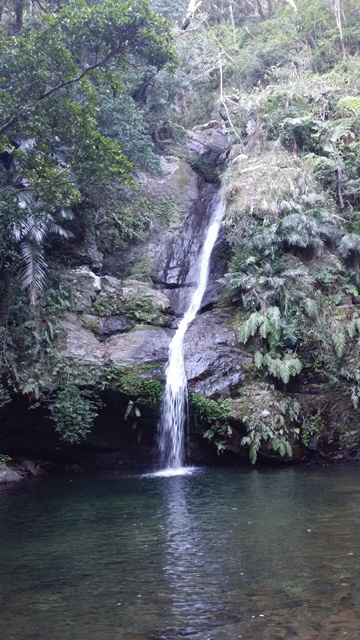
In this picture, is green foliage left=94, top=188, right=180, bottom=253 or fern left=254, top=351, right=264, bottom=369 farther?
green foliage left=94, top=188, right=180, bottom=253

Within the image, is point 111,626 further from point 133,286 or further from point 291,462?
point 133,286

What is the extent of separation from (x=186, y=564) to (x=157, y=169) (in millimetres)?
16401

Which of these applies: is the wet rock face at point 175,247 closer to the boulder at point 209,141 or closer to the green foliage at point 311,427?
the boulder at point 209,141

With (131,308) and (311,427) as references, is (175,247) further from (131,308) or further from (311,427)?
(311,427)

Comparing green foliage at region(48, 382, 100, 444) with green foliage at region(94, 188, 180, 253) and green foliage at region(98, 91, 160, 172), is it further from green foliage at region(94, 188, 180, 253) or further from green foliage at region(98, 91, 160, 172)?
green foliage at region(98, 91, 160, 172)

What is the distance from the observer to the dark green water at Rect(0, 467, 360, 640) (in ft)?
14.3

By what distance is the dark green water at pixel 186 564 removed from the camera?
14.3 feet

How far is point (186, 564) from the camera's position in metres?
5.98

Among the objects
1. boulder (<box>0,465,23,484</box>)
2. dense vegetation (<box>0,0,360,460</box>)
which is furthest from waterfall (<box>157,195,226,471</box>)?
boulder (<box>0,465,23,484</box>)

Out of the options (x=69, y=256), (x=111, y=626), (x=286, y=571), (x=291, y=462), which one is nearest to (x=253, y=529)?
(x=286, y=571)

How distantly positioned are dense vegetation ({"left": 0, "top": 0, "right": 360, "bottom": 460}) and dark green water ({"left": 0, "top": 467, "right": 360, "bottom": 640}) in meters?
4.01

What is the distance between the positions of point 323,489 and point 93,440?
6713 mm

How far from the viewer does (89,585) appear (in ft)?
17.7

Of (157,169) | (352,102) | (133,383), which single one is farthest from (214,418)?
(352,102)
